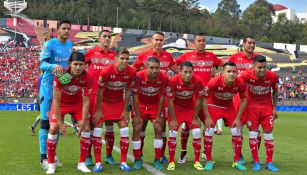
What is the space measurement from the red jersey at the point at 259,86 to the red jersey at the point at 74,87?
2.99 metres

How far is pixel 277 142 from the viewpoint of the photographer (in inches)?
500

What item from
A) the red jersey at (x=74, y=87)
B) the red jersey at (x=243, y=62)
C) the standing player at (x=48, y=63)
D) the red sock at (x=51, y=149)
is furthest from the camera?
the red jersey at (x=243, y=62)

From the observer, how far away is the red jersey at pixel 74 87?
7309mm

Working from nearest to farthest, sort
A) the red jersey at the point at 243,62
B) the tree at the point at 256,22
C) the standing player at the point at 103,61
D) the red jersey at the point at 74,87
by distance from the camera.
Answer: the red jersey at the point at 74,87 < the standing player at the point at 103,61 < the red jersey at the point at 243,62 < the tree at the point at 256,22

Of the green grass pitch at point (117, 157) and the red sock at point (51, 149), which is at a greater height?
the red sock at point (51, 149)

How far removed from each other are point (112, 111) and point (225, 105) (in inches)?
88.7

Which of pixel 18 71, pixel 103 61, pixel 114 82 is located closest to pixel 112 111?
pixel 114 82

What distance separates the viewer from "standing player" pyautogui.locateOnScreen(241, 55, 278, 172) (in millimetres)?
8023

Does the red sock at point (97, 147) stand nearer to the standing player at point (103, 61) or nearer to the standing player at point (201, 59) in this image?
the standing player at point (103, 61)

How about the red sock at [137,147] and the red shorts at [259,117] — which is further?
the red shorts at [259,117]

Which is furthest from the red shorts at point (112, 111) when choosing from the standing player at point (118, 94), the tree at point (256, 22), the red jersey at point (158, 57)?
the tree at point (256, 22)

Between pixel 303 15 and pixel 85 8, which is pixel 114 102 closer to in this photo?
pixel 85 8

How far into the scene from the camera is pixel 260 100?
832 centimetres

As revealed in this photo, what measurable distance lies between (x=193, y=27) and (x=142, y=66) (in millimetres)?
94398
